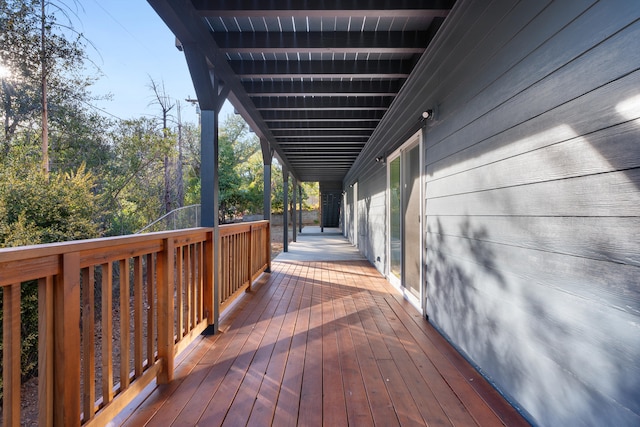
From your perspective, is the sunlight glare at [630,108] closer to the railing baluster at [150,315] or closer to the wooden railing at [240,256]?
the railing baluster at [150,315]

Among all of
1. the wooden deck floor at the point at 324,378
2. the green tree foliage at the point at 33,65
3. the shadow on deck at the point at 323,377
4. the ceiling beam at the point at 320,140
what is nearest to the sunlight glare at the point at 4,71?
the green tree foliage at the point at 33,65

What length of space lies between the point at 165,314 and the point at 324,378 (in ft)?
3.37

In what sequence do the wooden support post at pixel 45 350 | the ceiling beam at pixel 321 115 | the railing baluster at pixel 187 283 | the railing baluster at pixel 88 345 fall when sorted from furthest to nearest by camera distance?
1. the ceiling beam at pixel 321 115
2. the railing baluster at pixel 187 283
3. the railing baluster at pixel 88 345
4. the wooden support post at pixel 45 350

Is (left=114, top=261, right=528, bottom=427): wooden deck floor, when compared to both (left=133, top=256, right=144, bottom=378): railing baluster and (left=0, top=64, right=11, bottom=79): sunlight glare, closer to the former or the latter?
(left=133, top=256, right=144, bottom=378): railing baluster

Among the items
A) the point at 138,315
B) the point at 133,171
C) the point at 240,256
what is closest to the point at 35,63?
the point at 133,171

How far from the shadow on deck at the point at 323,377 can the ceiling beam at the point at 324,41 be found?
7.61ft

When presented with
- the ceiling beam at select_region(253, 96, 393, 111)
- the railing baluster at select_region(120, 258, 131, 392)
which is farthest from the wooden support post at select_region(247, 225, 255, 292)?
the railing baluster at select_region(120, 258, 131, 392)

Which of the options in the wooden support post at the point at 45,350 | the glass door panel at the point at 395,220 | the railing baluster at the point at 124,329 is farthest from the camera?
the glass door panel at the point at 395,220

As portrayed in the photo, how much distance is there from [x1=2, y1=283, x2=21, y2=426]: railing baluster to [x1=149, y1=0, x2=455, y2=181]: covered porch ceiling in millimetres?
1723

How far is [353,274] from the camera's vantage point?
5.26 m

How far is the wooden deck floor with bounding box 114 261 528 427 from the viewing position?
5.20 ft

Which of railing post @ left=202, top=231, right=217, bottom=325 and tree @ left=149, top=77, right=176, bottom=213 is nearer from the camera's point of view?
railing post @ left=202, top=231, right=217, bottom=325

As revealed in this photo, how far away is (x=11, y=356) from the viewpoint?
99 centimetres

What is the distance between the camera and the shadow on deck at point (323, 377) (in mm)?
1588
